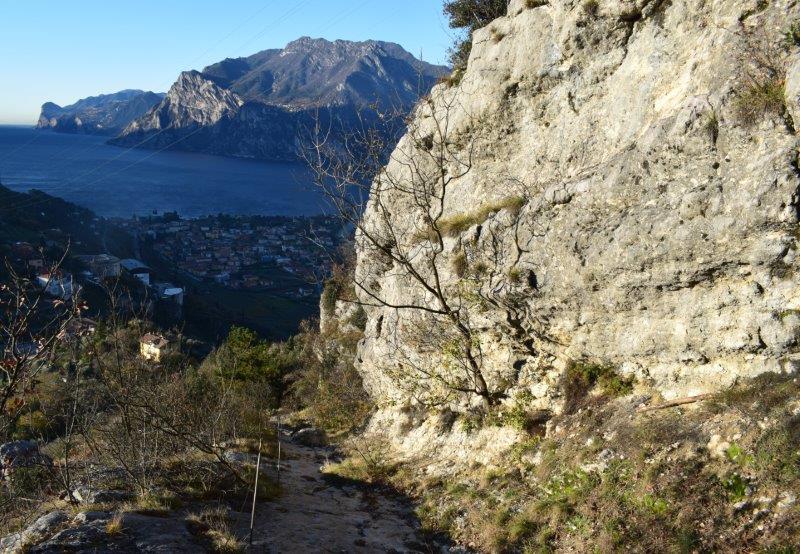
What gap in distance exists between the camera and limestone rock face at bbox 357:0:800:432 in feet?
24.1

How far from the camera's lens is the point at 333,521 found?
9.45m

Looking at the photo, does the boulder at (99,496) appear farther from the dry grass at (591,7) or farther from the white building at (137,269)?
the white building at (137,269)

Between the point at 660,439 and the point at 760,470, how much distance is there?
148cm

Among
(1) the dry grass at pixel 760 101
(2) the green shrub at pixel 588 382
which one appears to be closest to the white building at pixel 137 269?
(2) the green shrub at pixel 588 382

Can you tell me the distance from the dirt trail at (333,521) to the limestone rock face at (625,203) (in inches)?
132

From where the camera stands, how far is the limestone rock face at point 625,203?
7355 millimetres

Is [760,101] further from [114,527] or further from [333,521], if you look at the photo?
[114,527]

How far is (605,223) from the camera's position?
9.02 metres

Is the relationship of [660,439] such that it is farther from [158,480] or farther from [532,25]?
[532,25]

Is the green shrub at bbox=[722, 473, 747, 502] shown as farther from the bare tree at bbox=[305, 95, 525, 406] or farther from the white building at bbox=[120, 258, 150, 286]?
the white building at bbox=[120, 258, 150, 286]

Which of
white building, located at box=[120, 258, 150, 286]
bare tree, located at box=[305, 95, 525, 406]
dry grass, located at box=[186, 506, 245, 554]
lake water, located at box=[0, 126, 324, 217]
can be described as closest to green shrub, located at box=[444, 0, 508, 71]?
bare tree, located at box=[305, 95, 525, 406]

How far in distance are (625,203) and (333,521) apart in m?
7.95

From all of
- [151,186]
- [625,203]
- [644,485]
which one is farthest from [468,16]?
[151,186]

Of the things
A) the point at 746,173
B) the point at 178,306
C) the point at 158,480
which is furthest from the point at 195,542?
the point at 178,306
